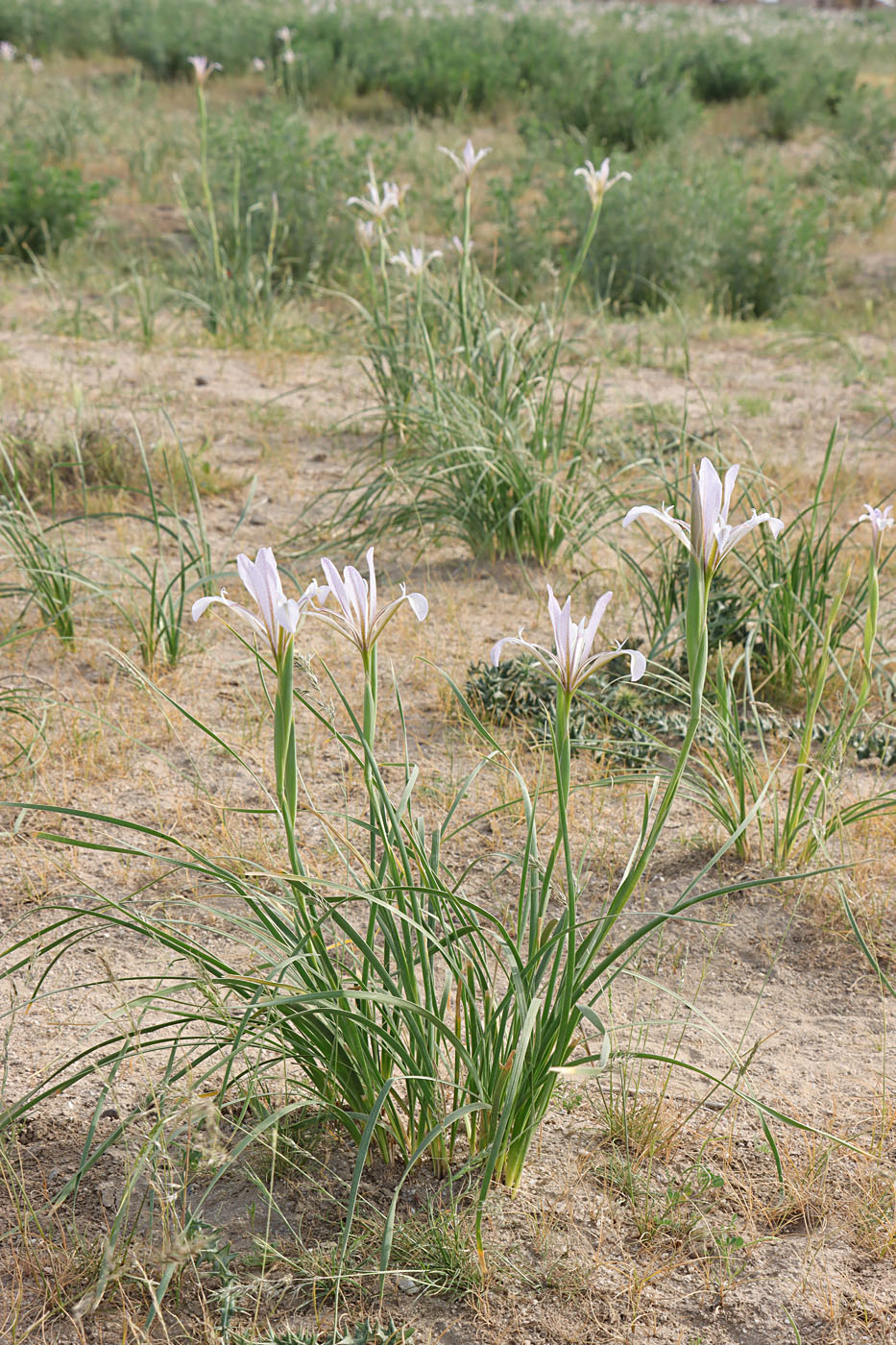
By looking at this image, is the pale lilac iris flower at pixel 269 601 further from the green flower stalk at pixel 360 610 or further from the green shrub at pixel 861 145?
the green shrub at pixel 861 145

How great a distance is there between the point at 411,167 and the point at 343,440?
5504 millimetres

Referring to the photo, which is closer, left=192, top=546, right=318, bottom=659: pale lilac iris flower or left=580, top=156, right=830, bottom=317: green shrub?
left=192, top=546, right=318, bottom=659: pale lilac iris flower

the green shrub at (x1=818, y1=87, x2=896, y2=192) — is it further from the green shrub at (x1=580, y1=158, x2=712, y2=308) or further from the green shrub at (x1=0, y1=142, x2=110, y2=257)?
the green shrub at (x1=0, y1=142, x2=110, y2=257)

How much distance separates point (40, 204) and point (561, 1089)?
6.94 meters

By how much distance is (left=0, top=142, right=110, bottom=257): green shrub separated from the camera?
713 cm

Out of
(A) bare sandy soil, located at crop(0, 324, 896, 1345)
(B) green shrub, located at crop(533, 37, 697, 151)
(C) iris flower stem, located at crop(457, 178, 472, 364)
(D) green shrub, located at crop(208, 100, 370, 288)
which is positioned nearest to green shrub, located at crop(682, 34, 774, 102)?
(B) green shrub, located at crop(533, 37, 697, 151)

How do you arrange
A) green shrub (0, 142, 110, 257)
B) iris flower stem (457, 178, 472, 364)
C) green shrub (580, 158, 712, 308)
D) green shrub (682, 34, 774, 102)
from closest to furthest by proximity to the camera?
iris flower stem (457, 178, 472, 364) → green shrub (0, 142, 110, 257) → green shrub (580, 158, 712, 308) → green shrub (682, 34, 774, 102)

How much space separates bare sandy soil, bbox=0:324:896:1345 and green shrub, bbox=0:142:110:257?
13.6ft

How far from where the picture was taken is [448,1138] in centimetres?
183

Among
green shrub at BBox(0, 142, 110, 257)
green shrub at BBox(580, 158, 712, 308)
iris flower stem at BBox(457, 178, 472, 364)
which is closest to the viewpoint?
iris flower stem at BBox(457, 178, 472, 364)

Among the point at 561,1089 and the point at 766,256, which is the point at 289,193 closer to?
the point at 766,256

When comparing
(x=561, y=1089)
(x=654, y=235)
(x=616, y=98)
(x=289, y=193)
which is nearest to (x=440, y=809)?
(x=561, y=1089)

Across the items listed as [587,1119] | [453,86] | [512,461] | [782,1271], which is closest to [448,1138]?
[587,1119]

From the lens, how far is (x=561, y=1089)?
194 cm
